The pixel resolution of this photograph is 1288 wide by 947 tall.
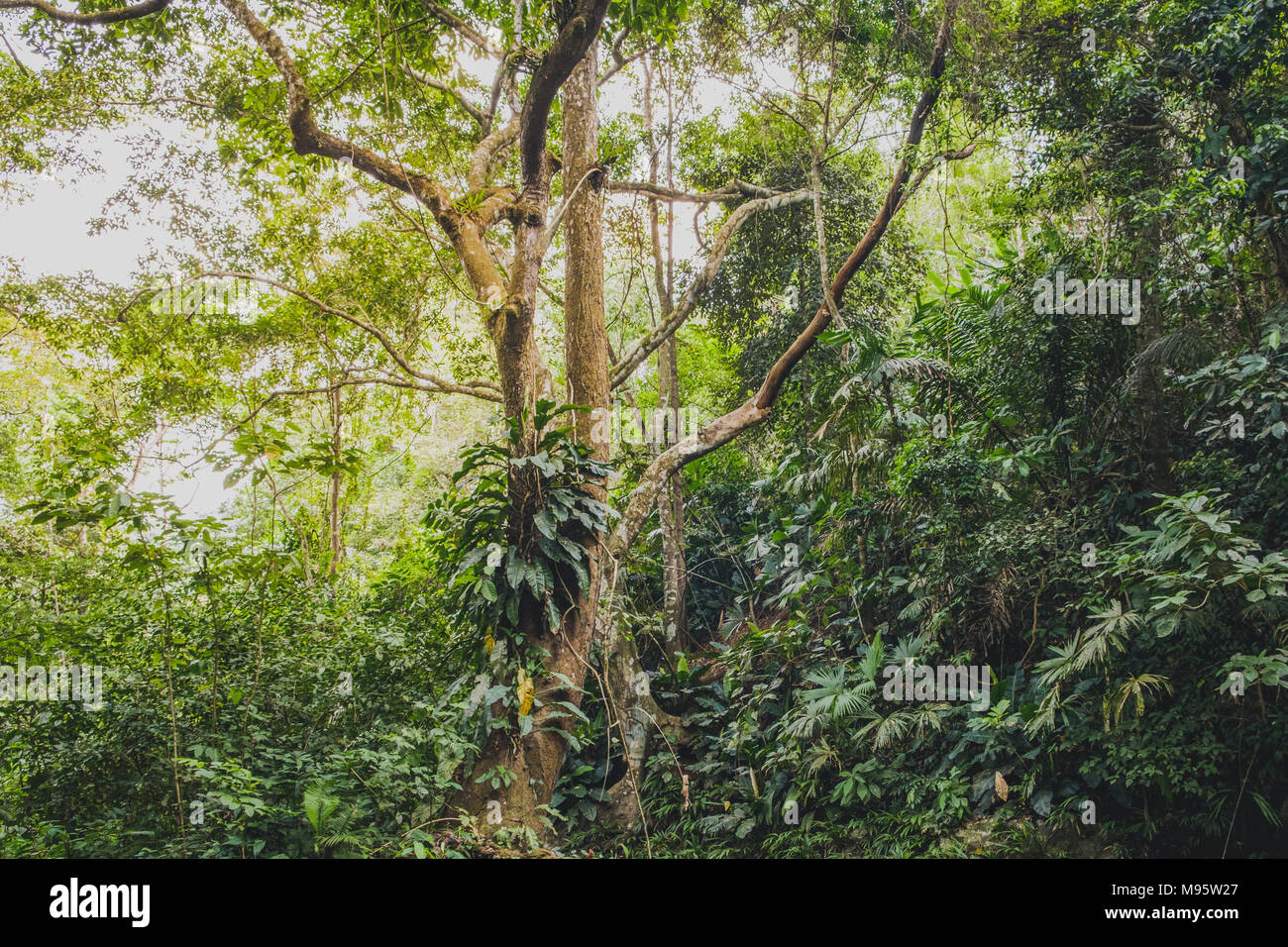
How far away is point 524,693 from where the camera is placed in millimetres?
4520

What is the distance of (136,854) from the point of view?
360cm

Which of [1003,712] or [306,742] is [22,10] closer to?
[306,742]

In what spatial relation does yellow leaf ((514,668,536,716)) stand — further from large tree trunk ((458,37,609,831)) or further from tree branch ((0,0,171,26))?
tree branch ((0,0,171,26))

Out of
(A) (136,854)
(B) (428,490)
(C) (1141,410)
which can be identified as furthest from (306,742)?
(B) (428,490)

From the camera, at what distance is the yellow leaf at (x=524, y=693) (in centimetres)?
451

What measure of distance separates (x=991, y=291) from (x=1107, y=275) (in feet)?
2.71

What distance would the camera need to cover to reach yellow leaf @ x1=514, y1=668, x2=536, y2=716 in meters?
4.51
